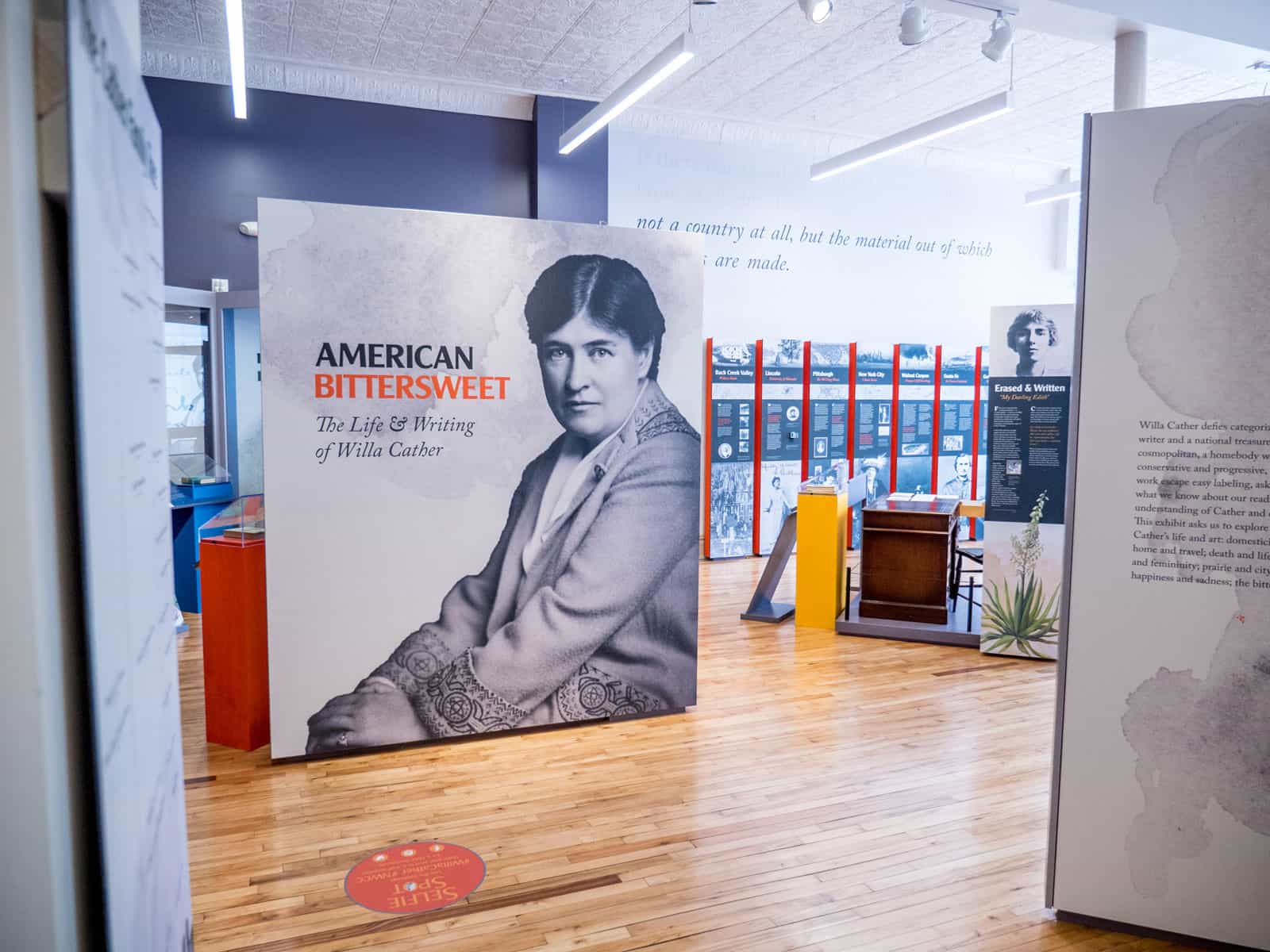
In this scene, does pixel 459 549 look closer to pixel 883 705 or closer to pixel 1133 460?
pixel 883 705

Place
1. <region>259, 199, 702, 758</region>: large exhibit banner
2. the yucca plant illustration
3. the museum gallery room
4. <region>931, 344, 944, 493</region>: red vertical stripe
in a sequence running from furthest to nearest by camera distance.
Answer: <region>931, 344, 944, 493</region>: red vertical stripe
the yucca plant illustration
<region>259, 199, 702, 758</region>: large exhibit banner
the museum gallery room

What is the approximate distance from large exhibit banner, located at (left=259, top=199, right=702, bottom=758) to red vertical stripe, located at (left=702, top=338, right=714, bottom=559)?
4.65 metres

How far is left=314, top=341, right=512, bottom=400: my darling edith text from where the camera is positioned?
3.92 m

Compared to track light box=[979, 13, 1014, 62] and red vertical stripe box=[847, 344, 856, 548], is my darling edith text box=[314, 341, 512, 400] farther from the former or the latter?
red vertical stripe box=[847, 344, 856, 548]

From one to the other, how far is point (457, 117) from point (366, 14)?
69.5 inches

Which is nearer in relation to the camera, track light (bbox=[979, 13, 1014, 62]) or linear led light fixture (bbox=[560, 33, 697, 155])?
track light (bbox=[979, 13, 1014, 62])

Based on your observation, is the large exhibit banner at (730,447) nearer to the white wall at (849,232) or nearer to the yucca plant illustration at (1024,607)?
the white wall at (849,232)

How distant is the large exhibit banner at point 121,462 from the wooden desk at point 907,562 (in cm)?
579

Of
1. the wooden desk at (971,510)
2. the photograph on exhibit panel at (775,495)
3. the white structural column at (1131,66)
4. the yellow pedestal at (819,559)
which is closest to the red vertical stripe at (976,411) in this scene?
the photograph on exhibit panel at (775,495)

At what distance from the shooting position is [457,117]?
336 inches

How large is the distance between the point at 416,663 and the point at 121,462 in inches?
130

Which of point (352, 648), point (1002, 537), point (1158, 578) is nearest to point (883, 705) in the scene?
point (1002, 537)

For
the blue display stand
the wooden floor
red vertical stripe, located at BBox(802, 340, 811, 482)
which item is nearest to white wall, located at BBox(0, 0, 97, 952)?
the wooden floor

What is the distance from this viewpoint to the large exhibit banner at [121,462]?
875 mm
